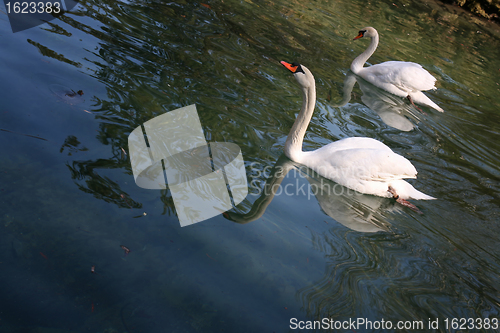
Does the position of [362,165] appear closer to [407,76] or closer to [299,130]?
[299,130]

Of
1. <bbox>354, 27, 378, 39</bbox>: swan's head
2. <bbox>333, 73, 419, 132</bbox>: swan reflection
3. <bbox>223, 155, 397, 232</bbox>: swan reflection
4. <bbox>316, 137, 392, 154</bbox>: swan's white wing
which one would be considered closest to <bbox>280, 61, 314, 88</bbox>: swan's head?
<bbox>316, 137, 392, 154</bbox>: swan's white wing

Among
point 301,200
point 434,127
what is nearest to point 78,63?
point 301,200

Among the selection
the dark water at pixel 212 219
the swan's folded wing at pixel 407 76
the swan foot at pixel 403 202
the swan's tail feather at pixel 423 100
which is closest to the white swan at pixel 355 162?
the swan foot at pixel 403 202

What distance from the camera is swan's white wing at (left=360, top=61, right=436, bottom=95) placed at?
7328mm

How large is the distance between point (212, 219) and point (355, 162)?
1794mm

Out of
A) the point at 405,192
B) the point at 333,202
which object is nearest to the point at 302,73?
the point at 333,202

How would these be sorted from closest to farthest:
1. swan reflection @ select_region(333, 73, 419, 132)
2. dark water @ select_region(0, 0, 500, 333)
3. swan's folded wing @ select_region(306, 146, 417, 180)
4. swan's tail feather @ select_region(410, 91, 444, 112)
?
dark water @ select_region(0, 0, 500, 333), swan's folded wing @ select_region(306, 146, 417, 180), swan reflection @ select_region(333, 73, 419, 132), swan's tail feather @ select_region(410, 91, 444, 112)

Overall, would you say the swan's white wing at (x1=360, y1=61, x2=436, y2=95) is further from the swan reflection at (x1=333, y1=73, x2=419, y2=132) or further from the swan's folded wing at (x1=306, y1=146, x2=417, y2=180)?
the swan's folded wing at (x1=306, y1=146, x2=417, y2=180)

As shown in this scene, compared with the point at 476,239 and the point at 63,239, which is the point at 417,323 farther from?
the point at 63,239

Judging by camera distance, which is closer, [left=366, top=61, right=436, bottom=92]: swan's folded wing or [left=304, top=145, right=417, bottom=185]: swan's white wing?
[left=304, top=145, right=417, bottom=185]: swan's white wing

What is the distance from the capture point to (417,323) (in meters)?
3.10

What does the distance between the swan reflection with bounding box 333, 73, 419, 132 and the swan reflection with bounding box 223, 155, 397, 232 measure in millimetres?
2466

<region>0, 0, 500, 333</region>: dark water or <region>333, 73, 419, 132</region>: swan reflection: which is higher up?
<region>333, 73, 419, 132</region>: swan reflection

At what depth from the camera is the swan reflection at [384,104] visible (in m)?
6.75
